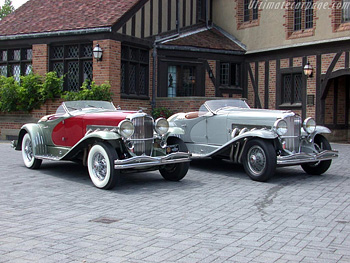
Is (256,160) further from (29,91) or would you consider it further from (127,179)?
(29,91)

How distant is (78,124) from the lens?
809cm

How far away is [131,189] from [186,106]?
10.2 metres

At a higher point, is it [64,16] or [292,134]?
[64,16]

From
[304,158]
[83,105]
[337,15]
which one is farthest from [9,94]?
[337,15]

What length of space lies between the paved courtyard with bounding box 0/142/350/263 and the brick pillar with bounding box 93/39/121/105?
7555 mm

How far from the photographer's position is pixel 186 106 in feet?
55.7

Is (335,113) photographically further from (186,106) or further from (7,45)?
(7,45)

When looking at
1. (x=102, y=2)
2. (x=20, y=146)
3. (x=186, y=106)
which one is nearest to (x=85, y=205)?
(x=20, y=146)

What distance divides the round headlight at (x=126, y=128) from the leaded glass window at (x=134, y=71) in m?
9.32

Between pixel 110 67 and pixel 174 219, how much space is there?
11.0 m

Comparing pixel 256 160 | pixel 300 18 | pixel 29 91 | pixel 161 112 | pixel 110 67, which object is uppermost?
pixel 300 18

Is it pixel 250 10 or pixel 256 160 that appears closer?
pixel 256 160

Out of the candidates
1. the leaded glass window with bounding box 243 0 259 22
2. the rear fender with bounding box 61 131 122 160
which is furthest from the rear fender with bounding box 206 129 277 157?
the leaded glass window with bounding box 243 0 259 22

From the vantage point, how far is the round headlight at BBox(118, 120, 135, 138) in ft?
23.2
